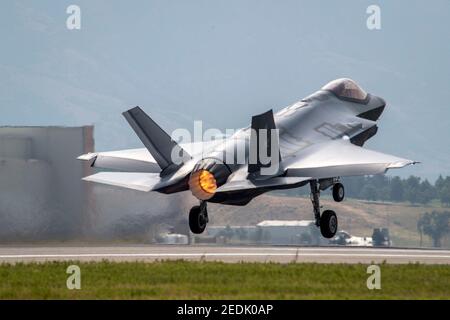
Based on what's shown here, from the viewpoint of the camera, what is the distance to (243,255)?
36.1m

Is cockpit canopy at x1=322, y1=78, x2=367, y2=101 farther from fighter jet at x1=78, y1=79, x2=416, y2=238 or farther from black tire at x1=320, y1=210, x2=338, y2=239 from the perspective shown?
black tire at x1=320, y1=210, x2=338, y2=239

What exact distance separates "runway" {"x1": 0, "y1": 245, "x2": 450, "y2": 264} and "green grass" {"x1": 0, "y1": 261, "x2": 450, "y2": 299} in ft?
9.89

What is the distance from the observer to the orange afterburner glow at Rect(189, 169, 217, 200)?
3422 centimetres

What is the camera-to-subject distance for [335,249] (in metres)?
41.1

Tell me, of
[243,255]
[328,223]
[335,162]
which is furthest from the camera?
[328,223]

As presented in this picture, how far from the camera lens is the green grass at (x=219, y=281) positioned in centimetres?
2567

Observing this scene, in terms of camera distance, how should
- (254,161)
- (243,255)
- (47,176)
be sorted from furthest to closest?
(47,176)
(243,255)
(254,161)

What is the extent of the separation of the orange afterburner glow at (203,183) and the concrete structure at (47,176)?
16618 mm

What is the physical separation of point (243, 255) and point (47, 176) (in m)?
18.6

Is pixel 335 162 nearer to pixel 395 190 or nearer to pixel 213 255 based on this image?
pixel 213 255
